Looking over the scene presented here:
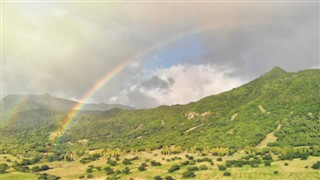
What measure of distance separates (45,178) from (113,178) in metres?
39.9

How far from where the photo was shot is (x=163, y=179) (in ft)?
512

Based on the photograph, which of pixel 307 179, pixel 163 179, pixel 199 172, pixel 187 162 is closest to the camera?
pixel 307 179

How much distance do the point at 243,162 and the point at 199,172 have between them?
24.7m

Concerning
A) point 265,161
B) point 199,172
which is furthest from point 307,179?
point 199,172

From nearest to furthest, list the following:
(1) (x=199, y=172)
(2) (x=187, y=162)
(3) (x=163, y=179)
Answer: (3) (x=163, y=179) < (1) (x=199, y=172) < (2) (x=187, y=162)

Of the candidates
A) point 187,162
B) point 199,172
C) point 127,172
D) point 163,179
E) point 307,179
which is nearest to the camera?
point 307,179

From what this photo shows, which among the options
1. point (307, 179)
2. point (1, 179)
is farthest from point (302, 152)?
point (1, 179)

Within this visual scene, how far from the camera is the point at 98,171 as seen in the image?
7672 inches

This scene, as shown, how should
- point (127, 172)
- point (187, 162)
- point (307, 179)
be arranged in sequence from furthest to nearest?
point (187, 162)
point (127, 172)
point (307, 179)

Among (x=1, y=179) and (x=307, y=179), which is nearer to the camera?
(x=307, y=179)

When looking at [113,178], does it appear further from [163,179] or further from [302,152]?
[302,152]

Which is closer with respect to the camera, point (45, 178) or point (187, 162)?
point (45, 178)

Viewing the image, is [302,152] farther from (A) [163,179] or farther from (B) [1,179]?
(B) [1,179]

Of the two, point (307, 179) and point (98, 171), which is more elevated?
point (98, 171)
